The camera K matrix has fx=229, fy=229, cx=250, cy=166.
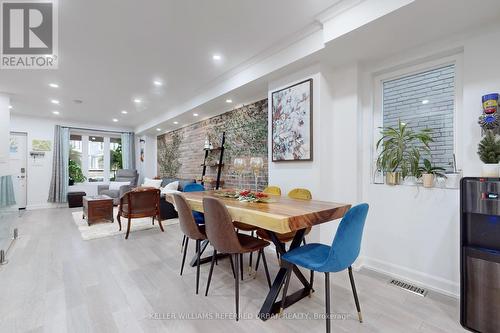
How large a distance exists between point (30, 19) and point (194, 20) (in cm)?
167

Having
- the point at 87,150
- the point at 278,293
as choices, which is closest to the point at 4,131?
the point at 87,150

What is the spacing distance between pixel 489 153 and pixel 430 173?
1.53ft

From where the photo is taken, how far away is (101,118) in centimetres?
667

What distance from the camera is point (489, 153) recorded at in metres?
1.74

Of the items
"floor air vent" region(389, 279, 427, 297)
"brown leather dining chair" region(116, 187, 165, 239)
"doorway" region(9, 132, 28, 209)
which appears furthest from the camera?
"doorway" region(9, 132, 28, 209)

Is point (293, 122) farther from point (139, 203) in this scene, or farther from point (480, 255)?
point (139, 203)

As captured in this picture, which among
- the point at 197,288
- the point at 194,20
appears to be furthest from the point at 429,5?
the point at 197,288

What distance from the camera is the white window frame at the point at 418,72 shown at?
2098 mm

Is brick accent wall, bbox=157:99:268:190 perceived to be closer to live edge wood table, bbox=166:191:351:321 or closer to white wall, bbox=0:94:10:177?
live edge wood table, bbox=166:191:351:321

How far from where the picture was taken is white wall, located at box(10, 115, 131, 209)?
6215mm

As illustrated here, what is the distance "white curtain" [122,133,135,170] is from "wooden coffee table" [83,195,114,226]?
3492 millimetres

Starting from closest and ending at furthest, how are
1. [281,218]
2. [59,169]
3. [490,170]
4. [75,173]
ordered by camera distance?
[281,218]
[490,170]
[59,169]
[75,173]

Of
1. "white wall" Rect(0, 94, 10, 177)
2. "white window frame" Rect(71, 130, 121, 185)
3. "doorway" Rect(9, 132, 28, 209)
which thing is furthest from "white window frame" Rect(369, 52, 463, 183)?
"doorway" Rect(9, 132, 28, 209)

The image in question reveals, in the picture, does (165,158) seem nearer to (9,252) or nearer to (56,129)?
(56,129)
